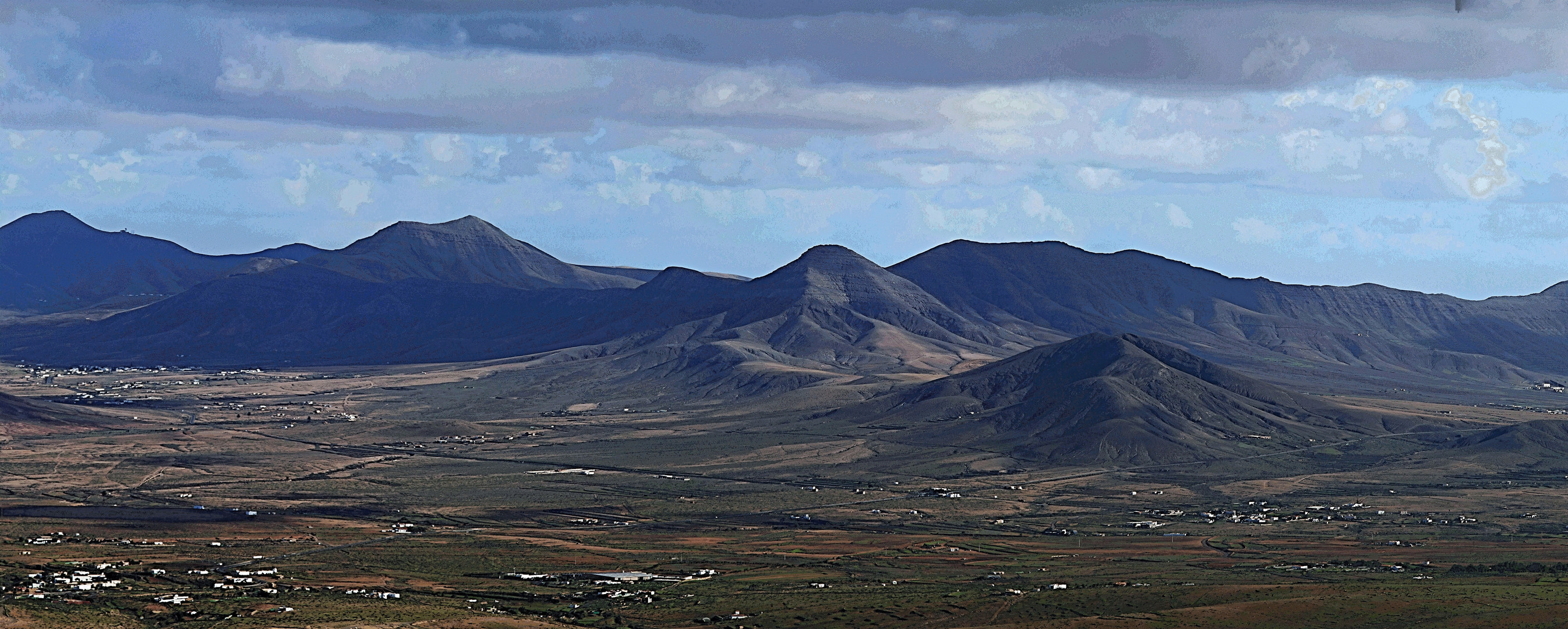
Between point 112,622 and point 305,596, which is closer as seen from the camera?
point 112,622

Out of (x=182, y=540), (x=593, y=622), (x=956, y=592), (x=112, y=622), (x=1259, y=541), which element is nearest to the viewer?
(x=112, y=622)

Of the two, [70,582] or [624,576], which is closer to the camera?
[70,582]

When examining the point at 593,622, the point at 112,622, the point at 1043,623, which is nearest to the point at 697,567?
the point at 593,622

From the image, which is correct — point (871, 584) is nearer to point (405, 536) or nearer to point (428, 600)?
point (428, 600)

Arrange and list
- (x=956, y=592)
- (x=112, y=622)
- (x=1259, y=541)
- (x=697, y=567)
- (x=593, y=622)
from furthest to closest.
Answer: (x=1259, y=541) → (x=697, y=567) → (x=956, y=592) → (x=593, y=622) → (x=112, y=622)

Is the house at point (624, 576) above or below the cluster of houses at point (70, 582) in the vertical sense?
below

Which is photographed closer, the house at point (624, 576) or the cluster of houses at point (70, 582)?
the cluster of houses at point (70, 582)

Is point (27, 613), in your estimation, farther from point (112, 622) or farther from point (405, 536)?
point (405, 536)

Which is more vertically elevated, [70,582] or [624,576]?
[70,582]

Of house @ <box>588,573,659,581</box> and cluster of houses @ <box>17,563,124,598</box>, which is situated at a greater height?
cluster of houses @ <box>17,563,124,598</box>

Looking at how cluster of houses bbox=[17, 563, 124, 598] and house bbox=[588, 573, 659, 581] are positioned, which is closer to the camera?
cluster of houses bbox=[17, 563, 124, 598]

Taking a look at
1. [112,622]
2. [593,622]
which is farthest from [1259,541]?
[112,622]
